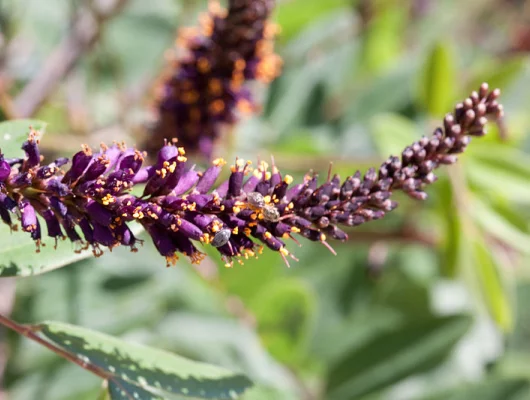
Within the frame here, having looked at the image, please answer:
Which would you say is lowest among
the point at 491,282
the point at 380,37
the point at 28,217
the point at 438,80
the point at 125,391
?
the point at 125,391

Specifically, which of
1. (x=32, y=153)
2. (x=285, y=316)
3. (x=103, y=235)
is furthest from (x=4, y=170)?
(x=285, y=316)

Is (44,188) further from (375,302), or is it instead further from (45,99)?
(375,302)

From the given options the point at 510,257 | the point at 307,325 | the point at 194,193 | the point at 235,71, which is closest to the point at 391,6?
the point at 510,257

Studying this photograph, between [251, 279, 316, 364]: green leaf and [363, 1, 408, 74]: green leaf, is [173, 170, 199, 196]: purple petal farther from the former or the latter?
[363, 1, 408, 74]: green leaf

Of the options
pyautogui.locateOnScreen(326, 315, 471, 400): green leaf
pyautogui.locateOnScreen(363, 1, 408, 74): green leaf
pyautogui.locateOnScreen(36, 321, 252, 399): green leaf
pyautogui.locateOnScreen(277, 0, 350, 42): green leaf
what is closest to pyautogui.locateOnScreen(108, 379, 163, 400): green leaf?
pyautogui.locateOnScreen(36, 321, 252, 399): green leaf

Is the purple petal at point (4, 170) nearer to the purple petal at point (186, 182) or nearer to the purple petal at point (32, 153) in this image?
the purple petal at point (32, 153)

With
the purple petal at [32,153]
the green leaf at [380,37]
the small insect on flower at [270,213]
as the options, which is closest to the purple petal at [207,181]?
the small insect on flower at [270,213]

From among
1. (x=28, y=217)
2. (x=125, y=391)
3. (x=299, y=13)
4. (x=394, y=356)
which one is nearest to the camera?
(x=28, y=217)

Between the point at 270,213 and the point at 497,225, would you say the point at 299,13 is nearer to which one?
the point at 497,225
